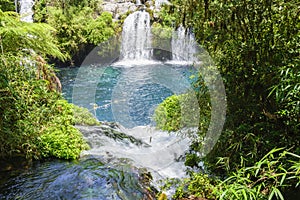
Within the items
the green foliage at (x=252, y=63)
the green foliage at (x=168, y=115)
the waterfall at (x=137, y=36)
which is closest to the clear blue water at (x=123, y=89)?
the green foliage at (x=168, y=115)

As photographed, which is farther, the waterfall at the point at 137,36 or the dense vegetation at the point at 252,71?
the waterfall at the point at 137,36

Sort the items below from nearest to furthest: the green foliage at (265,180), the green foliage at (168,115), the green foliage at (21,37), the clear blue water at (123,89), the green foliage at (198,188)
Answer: the green foliage at (265,180), the green foliage at (198,188), the green foliage at (21,37), the green foliage at (168,115), the clear blue water at (123,89)

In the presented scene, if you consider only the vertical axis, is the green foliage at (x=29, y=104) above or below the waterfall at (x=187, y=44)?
below

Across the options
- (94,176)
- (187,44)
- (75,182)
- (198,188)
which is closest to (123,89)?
(187,44)

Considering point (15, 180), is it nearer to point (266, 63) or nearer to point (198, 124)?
point (198, 124)

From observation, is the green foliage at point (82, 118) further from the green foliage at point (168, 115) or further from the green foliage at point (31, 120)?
the green foliage at point (168, 115)

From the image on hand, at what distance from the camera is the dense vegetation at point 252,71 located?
2078mm

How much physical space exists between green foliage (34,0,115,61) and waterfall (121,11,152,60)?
2.43 feet

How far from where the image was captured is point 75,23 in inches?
487

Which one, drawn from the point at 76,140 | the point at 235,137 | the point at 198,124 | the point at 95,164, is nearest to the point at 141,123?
the point at 76,140

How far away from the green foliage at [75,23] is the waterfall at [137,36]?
742 millimetres

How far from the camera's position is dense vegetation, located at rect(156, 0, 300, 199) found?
208cm

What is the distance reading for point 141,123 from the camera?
20.4 feet

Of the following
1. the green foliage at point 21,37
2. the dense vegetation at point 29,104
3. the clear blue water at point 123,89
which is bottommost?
the clear blue water at point 123,89
